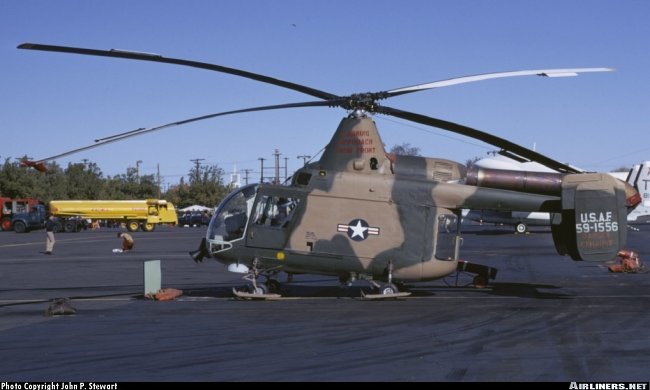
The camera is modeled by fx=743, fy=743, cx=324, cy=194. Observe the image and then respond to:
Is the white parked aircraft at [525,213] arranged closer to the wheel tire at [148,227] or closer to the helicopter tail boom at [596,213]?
the helicopter tail boom at [596,213]

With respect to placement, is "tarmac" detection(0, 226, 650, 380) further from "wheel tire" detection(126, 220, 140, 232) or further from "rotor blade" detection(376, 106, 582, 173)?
"wheel tire" detection(126, 220, 140, 232)

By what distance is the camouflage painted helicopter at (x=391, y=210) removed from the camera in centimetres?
1523

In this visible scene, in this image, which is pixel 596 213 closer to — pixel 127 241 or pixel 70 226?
pixel 127 241

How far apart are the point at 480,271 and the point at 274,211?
5.20 m

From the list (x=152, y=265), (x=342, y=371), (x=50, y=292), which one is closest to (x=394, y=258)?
(x=152, y=265)

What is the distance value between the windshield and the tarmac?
4.54 ft

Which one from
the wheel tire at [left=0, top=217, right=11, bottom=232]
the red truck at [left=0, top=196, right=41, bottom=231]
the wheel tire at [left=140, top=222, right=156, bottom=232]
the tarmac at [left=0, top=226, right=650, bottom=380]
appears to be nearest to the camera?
the tarmac at [left=0, top=226, right=650, bottom=380]

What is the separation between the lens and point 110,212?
72750 millimetres

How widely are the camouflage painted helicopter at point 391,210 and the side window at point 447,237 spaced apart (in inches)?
0.8

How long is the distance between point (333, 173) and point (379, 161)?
3.28ft

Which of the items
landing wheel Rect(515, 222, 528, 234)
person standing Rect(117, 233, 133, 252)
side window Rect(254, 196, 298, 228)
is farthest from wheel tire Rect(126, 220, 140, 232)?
side window Rect(254, 196, 298, 228)

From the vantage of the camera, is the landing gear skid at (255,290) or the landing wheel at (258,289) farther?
the landing wheel at (258,289)

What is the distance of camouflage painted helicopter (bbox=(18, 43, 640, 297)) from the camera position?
15234 millimetres

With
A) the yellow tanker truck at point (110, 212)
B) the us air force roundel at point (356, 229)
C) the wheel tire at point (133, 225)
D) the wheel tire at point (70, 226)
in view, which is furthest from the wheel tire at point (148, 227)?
the us air force roundel at point (356, 229)
